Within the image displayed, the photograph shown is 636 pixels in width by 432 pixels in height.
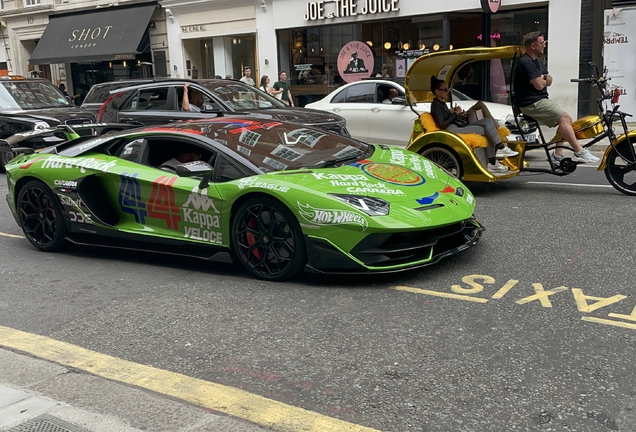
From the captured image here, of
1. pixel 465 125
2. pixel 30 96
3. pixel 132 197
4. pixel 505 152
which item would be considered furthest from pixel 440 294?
pixel 30 96

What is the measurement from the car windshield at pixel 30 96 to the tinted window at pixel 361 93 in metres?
6.33

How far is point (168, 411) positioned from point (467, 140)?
6.14m

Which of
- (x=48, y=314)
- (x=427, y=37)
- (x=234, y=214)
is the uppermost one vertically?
(x=427, y=37)

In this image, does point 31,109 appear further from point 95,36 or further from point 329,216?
point 95,36

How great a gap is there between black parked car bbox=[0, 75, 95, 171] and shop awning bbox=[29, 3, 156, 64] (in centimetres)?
1076

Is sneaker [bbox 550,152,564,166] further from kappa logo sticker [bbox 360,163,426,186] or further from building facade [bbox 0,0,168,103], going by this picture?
building facade [bbox 0,0,168,103]

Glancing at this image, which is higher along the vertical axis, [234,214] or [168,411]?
[234,214]

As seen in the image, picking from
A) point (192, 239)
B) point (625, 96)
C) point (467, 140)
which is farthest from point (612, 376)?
point (625, 96)

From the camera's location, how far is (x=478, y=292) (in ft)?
16.1

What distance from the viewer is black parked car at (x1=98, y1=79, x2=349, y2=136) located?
35.2 feet

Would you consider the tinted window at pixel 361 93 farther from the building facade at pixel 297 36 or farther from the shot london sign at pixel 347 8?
the shot london sign at pixel 347 8

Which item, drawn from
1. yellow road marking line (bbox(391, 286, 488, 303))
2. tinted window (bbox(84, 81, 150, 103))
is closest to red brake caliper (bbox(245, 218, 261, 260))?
yellow road marking line (bbox(391, 286, 488, 303))

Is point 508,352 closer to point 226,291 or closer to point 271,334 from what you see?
point 271,334

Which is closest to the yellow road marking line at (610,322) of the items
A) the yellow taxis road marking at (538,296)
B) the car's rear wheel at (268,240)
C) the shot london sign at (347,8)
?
the yellow taxis road marking at (538,296)
